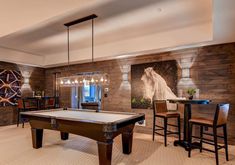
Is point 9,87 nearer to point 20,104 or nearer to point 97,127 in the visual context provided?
point 20,104

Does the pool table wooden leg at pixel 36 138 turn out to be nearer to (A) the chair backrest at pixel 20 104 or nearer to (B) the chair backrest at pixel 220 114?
(A) the chair backrest at pixel 20 104

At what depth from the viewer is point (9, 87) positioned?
20.8 feet

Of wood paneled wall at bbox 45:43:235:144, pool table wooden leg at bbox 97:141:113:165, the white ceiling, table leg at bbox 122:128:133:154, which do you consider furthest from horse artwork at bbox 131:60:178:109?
pool table wooden leg at bbox 97:141:113:165

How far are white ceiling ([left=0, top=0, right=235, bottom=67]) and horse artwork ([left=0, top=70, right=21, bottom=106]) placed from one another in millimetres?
656

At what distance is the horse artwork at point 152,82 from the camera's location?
15.6 feet

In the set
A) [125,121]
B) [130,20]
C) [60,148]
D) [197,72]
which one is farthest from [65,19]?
[197,72]

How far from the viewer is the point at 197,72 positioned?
4.39 m

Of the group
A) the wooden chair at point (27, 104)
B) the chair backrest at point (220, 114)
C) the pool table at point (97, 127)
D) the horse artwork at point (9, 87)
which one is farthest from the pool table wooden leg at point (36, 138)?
the chair backrest at point (220, 114)

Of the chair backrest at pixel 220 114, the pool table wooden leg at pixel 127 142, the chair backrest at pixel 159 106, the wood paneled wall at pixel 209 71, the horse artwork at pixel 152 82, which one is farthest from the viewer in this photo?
the horse artwork at pixel 152 82

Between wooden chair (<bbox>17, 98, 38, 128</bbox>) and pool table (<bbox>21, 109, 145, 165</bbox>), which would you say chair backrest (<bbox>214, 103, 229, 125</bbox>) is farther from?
wooden chair (<bbox>17, 98, 38, 128</bbox>)

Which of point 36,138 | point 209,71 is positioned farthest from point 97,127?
point 209,71

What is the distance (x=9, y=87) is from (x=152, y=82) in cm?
536

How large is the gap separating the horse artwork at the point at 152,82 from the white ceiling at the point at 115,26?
56cm

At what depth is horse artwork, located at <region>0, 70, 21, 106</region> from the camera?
6125 millimetres
